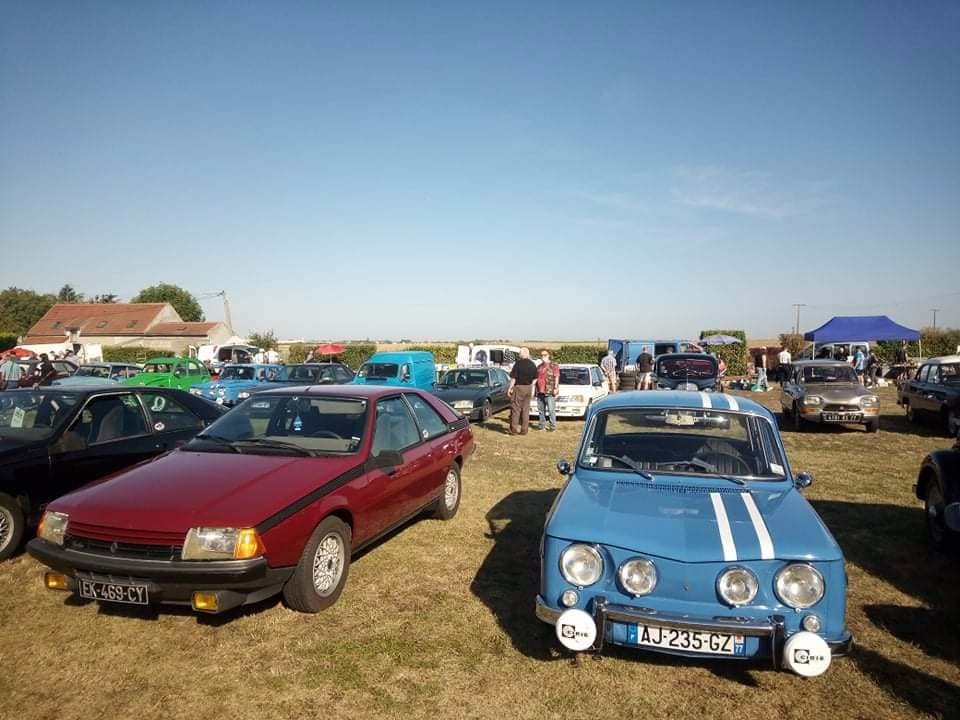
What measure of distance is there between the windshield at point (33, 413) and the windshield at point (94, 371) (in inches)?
563

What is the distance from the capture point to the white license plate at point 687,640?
3.12m

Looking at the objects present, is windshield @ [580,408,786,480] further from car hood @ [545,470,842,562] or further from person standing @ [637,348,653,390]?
person standing @ [637,348,653,390]

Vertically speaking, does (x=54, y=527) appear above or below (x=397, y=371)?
below

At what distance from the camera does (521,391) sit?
44.9 feet

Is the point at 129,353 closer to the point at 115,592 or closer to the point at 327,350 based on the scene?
the point at 327,350

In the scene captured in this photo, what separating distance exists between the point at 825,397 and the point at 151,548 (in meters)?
13.4

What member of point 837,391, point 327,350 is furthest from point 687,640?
point 327,350

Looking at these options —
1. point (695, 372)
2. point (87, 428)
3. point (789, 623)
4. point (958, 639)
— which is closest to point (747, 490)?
point (789, 623)

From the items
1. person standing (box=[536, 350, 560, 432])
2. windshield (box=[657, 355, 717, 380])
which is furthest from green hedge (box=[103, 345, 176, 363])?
windshield (box=[657, 355, 717, 380])

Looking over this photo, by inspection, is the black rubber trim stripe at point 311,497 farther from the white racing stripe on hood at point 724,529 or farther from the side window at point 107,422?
the side window at point 107,422

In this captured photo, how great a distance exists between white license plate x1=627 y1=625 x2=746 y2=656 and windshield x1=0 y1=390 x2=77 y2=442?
5474 mm

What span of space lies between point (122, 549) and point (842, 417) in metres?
13.6

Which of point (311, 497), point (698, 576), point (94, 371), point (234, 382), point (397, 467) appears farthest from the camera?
point (94, 371)

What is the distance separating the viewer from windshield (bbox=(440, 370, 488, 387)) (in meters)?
16.6
